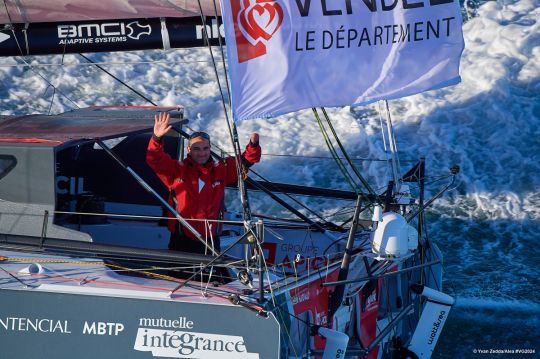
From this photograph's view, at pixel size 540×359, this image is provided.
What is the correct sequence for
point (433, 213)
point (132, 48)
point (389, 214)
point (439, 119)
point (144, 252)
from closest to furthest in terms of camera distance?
point (144, 252)
point (389, 214)
point (132, 48)
point (433, 213)
point (439, 119)

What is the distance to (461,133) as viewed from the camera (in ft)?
33.4

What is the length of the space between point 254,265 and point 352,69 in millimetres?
1261

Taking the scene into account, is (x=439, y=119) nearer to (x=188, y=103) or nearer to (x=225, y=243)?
(x=188, y=103)

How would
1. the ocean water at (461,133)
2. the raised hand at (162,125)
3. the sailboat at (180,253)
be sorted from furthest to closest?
the ocean water at (461,133), the raised hand at (162,125), the sailboat at (180,253)

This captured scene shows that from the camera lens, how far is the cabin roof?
5586mm

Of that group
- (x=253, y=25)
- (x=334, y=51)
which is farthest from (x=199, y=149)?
(x=334, y=51)

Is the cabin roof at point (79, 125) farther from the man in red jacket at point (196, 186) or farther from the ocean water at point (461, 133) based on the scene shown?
the ocean water at point (461, 133)

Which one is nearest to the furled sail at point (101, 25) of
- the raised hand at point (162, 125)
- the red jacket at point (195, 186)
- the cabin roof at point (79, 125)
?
the cabin roof at point (79, 125)

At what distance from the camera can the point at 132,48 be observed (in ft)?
20.5

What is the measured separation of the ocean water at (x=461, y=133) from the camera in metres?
8.45

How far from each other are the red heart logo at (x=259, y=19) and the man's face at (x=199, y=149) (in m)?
0.63

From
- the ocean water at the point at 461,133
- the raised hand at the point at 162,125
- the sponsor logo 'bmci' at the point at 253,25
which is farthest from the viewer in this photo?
the ocean water at the point at 461,133

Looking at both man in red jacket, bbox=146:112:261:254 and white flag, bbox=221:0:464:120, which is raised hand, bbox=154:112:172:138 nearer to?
man in red jacket, bbox=146:112:261:254

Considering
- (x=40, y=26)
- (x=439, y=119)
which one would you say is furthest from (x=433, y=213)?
(x=40, y=26)
